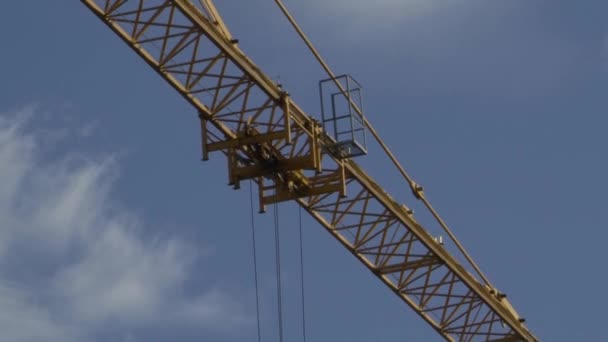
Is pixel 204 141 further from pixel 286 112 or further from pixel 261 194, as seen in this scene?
pixel 261 194

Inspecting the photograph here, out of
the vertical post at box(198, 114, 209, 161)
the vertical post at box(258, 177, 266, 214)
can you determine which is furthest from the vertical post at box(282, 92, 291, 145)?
the vertical post at box(258, 177, 266, 214)

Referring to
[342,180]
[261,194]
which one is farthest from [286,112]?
[261,194]

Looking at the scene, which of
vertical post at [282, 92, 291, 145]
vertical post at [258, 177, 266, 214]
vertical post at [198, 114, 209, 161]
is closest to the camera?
vertical post at [282, 92, 291, 145]

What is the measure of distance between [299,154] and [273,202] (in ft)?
7.21

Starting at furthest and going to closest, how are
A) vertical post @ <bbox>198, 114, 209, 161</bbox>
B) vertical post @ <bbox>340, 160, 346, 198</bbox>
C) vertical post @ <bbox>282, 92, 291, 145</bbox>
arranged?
vertical post @ <bbox>340, 160, 346, 198</bbox>
vertical post @ <bbox>198, 114, 209, 161</bbox>
vertical post @ <bbox>282, 92, 291, 145</bbox>

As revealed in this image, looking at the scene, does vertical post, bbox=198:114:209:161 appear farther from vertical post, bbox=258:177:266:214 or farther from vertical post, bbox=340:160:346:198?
vertical post, bbox=340:160:346:198

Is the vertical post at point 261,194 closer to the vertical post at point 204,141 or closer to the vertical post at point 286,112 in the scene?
the vertical post at point 204,141

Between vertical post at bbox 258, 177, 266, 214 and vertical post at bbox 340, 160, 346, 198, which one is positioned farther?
vertical post at bbox 258, 177, 266, 214

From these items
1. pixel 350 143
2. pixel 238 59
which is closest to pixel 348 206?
pixel 350 143

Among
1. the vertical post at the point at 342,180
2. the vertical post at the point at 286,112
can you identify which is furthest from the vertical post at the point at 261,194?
the vertical post at the point at 286,112

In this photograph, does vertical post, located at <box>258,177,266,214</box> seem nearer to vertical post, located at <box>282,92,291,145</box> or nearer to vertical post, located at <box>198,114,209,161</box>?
vertical post, located at <box>198,114,209,161</box>

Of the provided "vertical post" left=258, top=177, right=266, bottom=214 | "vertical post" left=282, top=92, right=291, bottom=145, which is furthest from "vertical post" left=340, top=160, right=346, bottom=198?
"vertical post" left=282, top=92, right=291, bottom=145

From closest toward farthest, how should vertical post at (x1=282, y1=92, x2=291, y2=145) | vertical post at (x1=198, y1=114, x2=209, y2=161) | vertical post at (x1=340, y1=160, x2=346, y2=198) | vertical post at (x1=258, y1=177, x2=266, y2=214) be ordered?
vertical post at (x1=282, y1=92, x2=291, y2=145) → vertical post at (x1=198, y1=114, x2=209, y2=161) → vertical post at (x1=340, y1=160, x2=346, y2=198) → vertical post at (x1=258, y1=177, x2=266, y2=214)

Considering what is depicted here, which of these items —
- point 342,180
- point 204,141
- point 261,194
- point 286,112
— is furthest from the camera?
point 261,194
